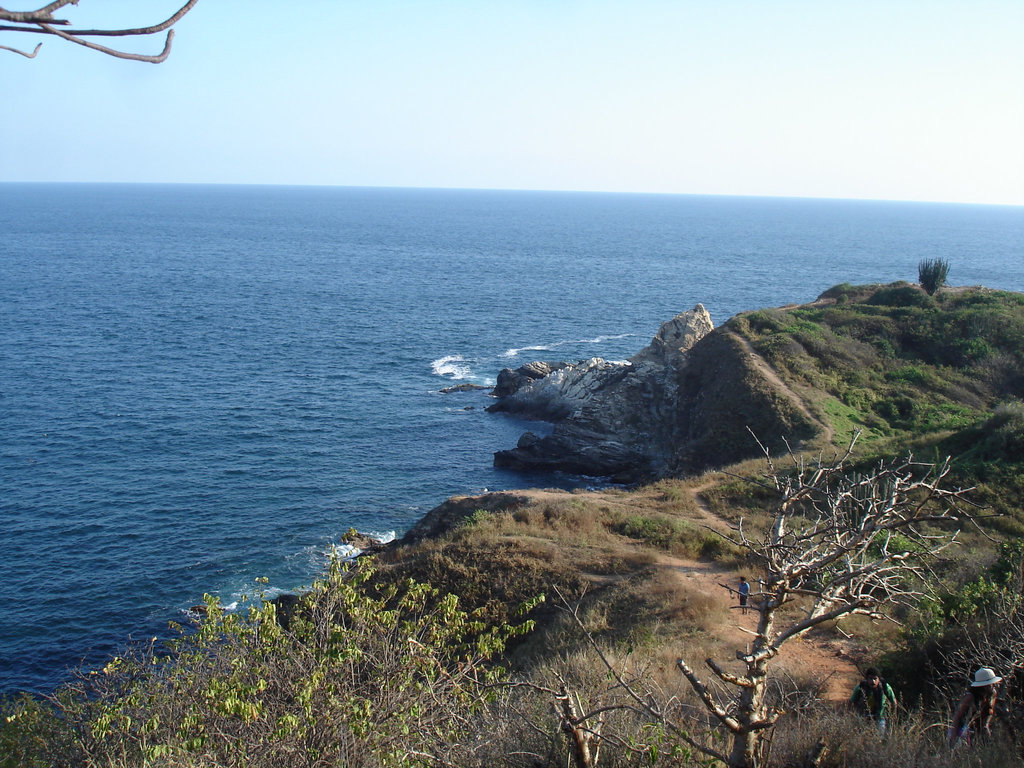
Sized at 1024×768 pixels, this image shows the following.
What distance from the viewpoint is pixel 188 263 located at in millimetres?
120375

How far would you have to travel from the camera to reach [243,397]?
5591cm

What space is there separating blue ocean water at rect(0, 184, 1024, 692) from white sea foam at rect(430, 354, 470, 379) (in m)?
0.36

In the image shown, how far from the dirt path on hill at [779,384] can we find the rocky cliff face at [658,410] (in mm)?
346

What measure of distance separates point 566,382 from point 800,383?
1795 cm

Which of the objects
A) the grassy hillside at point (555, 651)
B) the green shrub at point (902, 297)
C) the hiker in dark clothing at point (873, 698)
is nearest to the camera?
the grassy hillside at point (555, 651)

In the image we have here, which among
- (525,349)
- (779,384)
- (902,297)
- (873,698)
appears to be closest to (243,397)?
(525,349)

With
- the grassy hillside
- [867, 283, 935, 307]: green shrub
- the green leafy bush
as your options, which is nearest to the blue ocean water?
the grassy hillside

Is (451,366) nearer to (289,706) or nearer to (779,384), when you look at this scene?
(779,384)

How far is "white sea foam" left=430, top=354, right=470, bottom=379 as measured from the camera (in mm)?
65938

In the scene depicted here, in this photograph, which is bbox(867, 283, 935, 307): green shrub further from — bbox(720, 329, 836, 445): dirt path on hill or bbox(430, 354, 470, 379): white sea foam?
bbox(430, 354, 470, 379): white sea foam

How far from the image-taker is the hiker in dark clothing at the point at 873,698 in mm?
10725

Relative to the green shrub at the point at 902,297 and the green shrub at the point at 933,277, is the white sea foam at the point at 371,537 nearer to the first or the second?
the green shrub at the point at 902,297

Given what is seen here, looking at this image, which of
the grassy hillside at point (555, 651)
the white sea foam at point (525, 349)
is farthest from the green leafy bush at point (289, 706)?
the white sea foam at point (525, 349)

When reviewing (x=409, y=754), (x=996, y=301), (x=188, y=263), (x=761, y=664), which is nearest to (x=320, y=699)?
(x=409, y=754)
